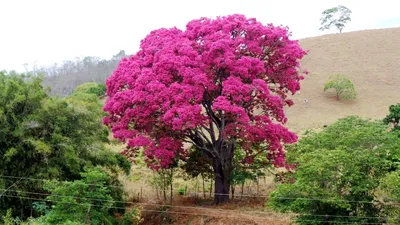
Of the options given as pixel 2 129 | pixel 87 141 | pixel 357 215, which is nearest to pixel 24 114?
pixel 2 129

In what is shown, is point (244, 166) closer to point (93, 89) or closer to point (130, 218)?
point (130, 218)

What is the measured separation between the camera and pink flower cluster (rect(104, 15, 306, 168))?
37.6ft

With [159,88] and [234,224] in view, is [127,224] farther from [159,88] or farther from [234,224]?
[159,88]

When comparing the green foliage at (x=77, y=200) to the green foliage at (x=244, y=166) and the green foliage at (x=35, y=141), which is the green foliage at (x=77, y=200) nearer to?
the green foliage at (x=35, y=141)

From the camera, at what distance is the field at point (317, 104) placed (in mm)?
12914

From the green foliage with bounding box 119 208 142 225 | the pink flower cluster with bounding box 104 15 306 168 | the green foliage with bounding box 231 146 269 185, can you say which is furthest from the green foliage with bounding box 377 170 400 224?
the green foliage with bounding box 119 208 142 225

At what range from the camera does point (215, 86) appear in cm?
1198

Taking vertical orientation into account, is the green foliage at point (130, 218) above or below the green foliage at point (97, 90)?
below

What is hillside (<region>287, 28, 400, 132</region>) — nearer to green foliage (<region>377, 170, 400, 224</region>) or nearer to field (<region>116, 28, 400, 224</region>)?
field (<region>116, 28, 400, 224</region>)

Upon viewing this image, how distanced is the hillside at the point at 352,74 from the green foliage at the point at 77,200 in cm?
2239

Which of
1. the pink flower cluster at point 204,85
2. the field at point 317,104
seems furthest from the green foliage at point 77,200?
the field at point 317,104

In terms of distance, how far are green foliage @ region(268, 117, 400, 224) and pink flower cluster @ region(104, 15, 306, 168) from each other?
2.65m

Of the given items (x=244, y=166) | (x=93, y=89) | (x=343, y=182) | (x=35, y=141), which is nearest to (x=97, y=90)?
(x=93, y=89)

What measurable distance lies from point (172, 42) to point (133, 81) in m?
1.90
